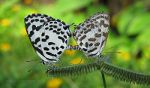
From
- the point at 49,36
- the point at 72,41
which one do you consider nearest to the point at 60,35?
the point at 49,36

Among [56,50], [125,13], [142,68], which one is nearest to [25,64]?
[142,68]

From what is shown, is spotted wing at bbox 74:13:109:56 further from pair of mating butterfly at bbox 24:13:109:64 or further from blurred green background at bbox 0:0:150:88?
blurred green background at bbox 0:0:150:88

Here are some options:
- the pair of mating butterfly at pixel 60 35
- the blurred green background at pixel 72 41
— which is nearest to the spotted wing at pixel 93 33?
the pair of mating butterfly at pixel 60 35

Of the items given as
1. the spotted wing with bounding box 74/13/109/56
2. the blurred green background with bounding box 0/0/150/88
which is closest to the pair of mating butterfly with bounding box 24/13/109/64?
the spotted wing with bounding box 74/13/109/56

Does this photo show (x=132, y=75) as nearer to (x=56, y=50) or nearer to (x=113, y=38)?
(x=56, y=50)

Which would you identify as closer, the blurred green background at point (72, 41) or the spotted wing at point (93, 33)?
the spotted wing at point (93, 33)

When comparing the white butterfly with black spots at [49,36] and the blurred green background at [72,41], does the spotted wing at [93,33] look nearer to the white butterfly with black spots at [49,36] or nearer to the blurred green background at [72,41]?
the white butterfly with black spots at [49,36]
